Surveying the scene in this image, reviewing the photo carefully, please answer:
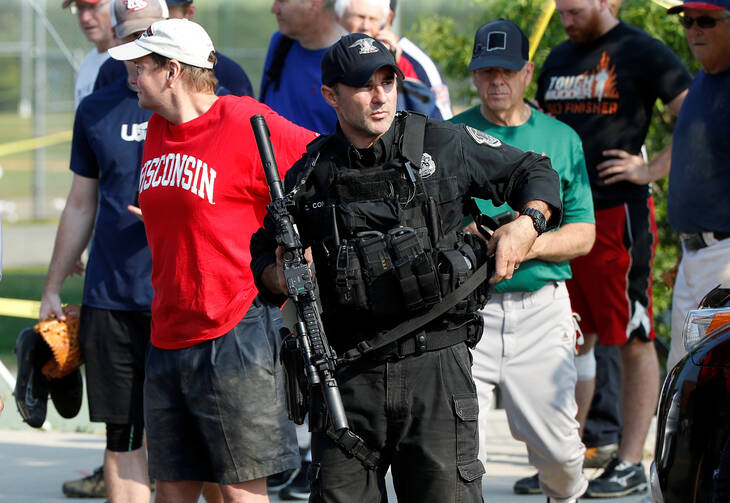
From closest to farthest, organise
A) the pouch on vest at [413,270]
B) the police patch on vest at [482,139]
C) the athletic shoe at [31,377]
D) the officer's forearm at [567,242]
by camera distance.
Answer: the pouch on vest at [413,270]
the police patch on vest at [482,139]
the officer's forearm at [567,242]
the athletic shoe at [31,377]

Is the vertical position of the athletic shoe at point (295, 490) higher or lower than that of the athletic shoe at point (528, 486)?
lower

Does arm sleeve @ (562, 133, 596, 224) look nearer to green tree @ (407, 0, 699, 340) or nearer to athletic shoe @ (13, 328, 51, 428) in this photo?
athletic shoe @ (13, 328, 51, 428)

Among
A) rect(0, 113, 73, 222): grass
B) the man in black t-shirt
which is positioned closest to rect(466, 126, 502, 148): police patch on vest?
the man in black t-shirt

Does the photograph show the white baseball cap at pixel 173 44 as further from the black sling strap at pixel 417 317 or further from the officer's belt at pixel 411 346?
the officer's belt at pixel 411 346

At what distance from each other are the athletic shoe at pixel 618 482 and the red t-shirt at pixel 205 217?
2.53 m

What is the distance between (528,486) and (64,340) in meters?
2.48

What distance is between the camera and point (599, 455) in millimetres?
6797

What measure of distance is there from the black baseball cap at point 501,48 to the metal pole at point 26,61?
1350 centimetres

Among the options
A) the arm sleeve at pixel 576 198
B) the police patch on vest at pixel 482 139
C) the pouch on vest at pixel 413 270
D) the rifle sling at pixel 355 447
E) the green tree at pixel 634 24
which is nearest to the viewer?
the pouch on vest at pixel 413 270

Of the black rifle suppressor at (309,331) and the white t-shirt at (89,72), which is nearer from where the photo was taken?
the black rifle suppressor at (309,331)

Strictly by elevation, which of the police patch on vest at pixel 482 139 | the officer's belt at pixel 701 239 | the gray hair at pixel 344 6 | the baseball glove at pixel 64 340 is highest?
the gray hair at pixel 344 6

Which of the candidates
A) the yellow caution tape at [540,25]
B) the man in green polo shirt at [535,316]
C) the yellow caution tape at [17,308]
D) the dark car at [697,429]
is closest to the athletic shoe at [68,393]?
the yellow caution tape at [17,308]

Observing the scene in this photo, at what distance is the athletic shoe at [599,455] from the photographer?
6754 millimetres

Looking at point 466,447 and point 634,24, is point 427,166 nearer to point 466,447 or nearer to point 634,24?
point 466,447
